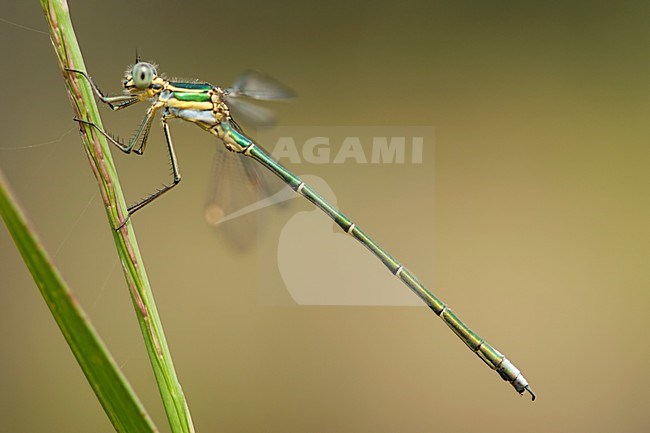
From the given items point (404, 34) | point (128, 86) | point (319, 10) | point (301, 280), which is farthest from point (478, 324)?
point (128, 86)

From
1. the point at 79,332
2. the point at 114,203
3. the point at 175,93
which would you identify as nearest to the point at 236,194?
the point at 175,93

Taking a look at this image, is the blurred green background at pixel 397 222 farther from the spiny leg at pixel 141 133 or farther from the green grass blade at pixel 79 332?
the green grass blade at pixel 79 332

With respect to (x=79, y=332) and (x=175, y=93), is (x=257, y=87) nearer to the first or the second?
(x=175, y=93)

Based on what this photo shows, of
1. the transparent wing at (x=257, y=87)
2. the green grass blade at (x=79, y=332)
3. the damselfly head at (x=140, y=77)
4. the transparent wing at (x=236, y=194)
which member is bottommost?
the green grass blade at (x=79, y=332)

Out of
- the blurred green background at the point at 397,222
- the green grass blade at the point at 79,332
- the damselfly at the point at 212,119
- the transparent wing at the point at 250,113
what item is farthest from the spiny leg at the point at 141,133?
the blurred green background at the point at 397,222

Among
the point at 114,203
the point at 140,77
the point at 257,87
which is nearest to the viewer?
the point at 114,203

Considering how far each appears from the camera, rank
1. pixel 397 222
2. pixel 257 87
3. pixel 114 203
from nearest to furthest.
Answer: pixel 114 203
pixel 257 87
pixel 397 222

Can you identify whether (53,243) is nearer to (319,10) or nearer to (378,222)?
(378,222)
